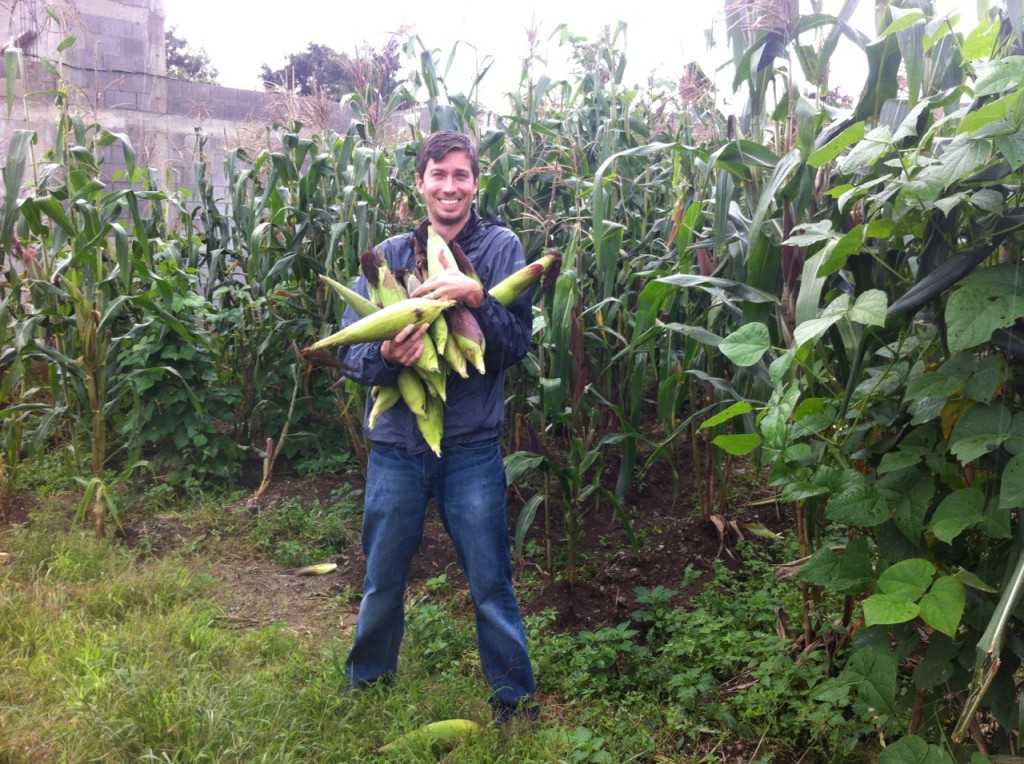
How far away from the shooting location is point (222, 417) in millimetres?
4789

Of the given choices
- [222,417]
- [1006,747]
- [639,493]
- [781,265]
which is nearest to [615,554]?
[639,493]

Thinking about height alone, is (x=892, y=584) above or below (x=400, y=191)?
below

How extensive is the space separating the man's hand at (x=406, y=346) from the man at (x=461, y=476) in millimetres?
111

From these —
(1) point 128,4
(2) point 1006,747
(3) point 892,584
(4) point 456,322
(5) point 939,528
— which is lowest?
(2) point 1006,747

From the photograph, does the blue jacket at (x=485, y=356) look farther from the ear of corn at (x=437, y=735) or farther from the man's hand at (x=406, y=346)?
the ear of corn at (x=437, y=735)

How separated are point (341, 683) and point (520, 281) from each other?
1441 mm

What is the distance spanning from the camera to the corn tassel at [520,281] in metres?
2.42

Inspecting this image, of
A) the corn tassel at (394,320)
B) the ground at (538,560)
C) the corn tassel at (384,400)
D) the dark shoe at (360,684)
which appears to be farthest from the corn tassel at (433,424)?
the ground at (538,560)

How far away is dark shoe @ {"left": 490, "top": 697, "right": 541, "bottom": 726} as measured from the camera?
8.22 ft

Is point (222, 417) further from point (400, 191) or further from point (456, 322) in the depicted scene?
point (456, 322)

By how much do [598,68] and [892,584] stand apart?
11.9 feet

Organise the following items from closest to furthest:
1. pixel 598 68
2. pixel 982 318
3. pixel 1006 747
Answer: pixel 982 318, pixel 1006 747, pixel 598 68

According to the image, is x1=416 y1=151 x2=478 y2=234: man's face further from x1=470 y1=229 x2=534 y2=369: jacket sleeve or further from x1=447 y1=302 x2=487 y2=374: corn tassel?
x1=447 y1=302 x2=487 y2=374: corn tassel

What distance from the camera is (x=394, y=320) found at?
2217 millimetres
